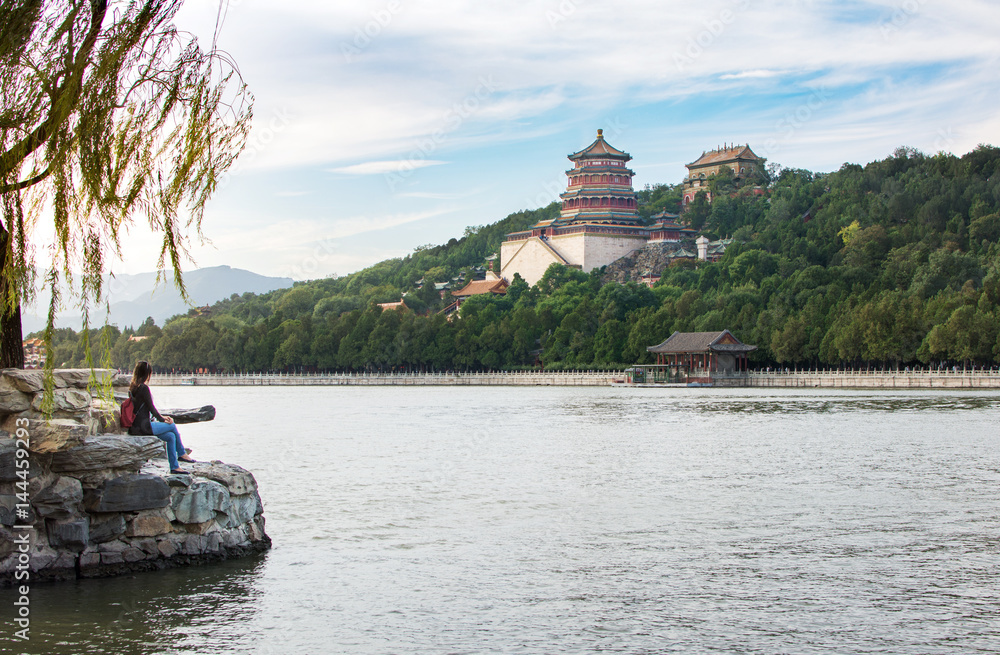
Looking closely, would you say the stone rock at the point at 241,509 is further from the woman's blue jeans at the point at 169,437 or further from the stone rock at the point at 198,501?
the woman's blue jeans at the point at 169,437

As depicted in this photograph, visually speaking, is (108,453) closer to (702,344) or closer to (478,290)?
(702,344)

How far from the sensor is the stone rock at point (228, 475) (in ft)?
37.7

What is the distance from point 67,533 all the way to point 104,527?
14.9 inches

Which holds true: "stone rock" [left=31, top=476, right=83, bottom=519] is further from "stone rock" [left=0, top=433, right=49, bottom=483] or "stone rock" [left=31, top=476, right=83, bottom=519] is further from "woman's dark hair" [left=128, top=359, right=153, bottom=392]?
"woman's dark hair" [left=128, top=359, right=153, bottom=392]

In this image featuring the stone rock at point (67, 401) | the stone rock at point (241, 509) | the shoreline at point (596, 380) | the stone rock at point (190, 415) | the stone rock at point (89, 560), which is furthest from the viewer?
the shoreline at point (596, 380)

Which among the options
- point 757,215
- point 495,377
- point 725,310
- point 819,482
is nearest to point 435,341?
point 495,377

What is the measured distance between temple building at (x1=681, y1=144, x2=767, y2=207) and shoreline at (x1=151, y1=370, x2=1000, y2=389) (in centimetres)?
4981

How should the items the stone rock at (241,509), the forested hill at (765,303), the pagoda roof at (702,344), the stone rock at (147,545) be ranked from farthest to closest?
the pagoda roof at (702,344) → the forested hill at (765,303) → the stone rock at (241,509) → the stone rock at (147,545)

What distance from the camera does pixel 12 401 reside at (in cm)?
1029

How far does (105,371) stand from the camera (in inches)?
440

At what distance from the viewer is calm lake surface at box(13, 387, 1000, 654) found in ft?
29.8

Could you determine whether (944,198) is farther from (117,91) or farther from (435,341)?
(117,91)

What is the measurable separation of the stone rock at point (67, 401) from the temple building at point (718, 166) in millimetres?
115636

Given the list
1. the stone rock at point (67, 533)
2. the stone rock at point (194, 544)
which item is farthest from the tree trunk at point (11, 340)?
the stone rock at point (194, 544)
